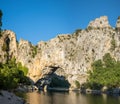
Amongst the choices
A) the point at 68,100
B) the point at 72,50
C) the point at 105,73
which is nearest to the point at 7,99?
the point at 68,100

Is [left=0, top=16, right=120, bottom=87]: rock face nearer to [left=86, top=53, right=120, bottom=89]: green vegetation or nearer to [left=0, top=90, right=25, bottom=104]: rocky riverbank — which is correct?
[left=86, top=53, right=120, bottom=89]: green vegetation

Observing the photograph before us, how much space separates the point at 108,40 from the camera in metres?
174

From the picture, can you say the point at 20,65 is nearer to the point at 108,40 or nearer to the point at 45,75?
the point at 45,75

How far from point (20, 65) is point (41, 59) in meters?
14.0

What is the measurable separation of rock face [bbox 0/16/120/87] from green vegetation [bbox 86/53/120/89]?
5.03 m

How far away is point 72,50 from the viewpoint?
17938cm

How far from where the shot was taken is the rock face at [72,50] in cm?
17375

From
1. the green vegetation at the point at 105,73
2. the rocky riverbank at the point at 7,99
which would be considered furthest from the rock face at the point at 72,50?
the rocky riverbank at the point at 7,99

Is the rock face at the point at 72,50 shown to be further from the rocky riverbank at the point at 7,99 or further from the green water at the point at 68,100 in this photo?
Result: the rocky riverbank at the point at 7,99

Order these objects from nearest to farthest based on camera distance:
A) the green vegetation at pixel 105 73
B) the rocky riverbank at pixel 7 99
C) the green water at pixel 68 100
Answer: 1. the rocky riverbank at pixel 7 99
2. the green water at pixel 68 100
3. the green vegetation at pixel 105 73

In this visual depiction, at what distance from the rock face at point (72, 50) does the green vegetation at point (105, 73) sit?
5026mm

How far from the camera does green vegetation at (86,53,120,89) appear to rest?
15107 cm

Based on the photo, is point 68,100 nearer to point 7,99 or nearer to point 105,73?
point 7,99

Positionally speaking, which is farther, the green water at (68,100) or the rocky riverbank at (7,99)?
the green water at (68,100)
